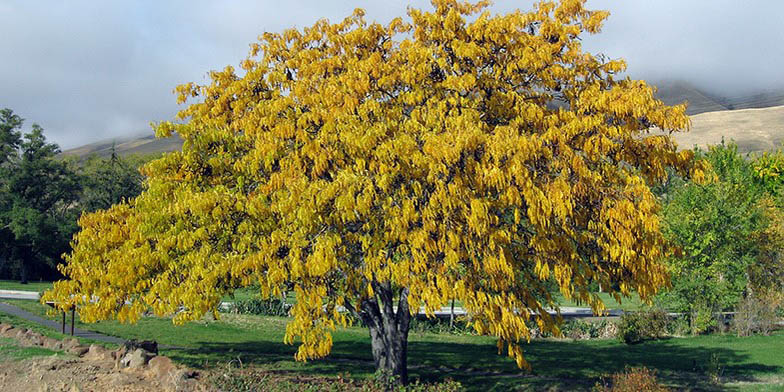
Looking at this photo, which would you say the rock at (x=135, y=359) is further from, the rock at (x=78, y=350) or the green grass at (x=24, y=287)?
the green grass at (x=24, y=287)

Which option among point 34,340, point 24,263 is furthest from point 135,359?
point 24,263

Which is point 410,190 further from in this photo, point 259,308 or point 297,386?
point 259,308

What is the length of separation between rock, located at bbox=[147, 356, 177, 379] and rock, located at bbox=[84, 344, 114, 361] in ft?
9.17

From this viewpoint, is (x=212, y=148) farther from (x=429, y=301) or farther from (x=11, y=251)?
(x=11, y=251)

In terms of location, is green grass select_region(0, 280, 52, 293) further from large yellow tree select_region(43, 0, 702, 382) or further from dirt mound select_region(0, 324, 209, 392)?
large yellow tree select_region(43, 0, 702, 382)

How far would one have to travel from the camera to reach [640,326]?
110 ft

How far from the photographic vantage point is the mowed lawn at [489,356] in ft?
69.0

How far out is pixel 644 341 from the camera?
111ft

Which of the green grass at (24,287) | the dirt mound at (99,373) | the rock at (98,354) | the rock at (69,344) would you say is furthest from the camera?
the green grass at (24,287)

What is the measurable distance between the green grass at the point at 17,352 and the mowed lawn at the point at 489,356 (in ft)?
13.3

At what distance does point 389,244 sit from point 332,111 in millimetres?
3282

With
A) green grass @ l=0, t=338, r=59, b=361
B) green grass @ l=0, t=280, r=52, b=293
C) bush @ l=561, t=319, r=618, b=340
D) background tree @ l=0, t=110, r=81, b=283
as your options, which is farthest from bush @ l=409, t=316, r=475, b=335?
background tree @ l=0, t=110, r=81, b=283

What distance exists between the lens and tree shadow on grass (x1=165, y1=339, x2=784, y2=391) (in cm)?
2073

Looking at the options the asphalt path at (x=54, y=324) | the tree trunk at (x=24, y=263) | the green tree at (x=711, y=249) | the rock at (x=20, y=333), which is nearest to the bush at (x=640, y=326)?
the green tree at (x=711, y=249)
